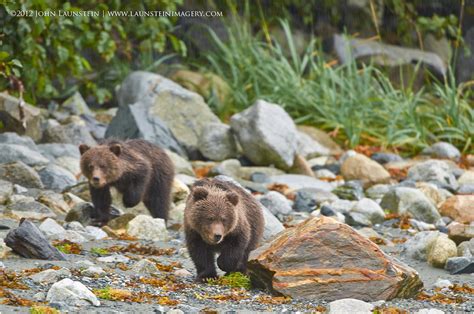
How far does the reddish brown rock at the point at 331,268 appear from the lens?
594cm

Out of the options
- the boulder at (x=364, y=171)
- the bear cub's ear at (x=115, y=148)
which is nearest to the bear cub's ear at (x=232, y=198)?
the bear cub's ear at (x=115, y=148)

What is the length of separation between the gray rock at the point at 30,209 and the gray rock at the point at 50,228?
0.77m

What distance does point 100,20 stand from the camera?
1325cm

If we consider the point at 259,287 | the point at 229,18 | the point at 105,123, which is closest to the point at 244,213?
the point at 259,287

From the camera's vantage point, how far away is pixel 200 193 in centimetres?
670

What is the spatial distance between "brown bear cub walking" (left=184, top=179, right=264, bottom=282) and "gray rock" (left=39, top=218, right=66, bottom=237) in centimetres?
158

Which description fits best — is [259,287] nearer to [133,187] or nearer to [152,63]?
[133,187]

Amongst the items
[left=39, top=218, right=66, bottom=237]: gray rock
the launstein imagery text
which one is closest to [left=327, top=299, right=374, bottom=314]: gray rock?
[left=39, top=218, right=66, bottom=237]: gray rock

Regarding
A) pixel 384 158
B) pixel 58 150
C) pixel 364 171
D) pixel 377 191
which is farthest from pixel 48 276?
pixel 384 158

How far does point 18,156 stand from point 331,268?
6147mm

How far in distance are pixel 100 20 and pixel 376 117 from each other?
5.47 metres

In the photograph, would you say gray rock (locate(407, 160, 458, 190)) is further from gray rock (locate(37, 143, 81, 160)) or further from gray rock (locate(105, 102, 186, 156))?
gray rock (locate(37, 143, 81, 160))

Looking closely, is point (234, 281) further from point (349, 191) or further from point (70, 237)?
point (349, 191)

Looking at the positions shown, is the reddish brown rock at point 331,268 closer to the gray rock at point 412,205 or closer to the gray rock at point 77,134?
the gray rock at point 412,205
